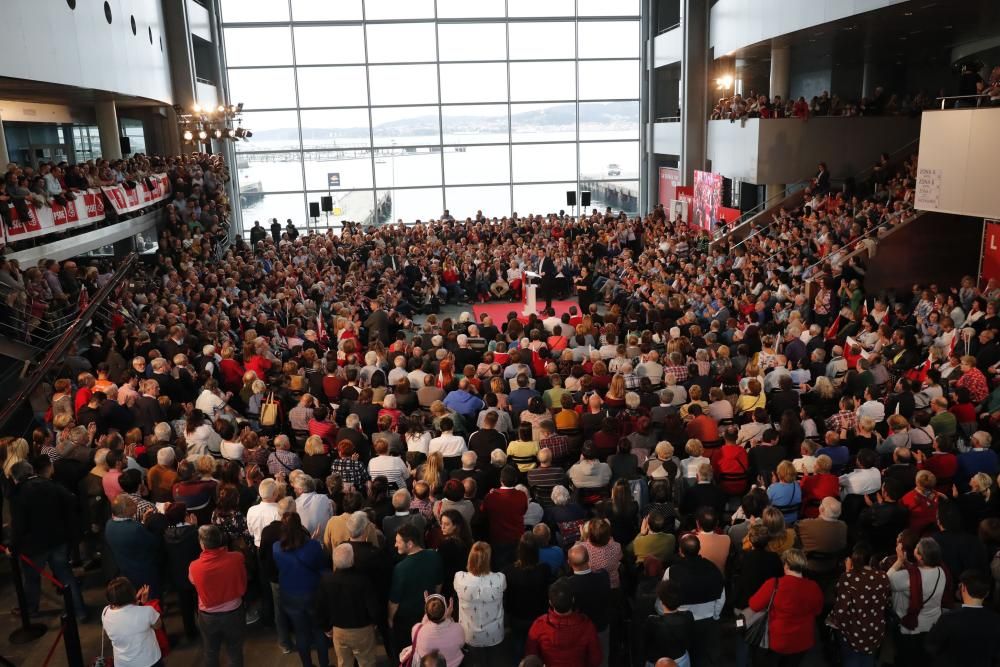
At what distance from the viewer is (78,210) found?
41.9 feet

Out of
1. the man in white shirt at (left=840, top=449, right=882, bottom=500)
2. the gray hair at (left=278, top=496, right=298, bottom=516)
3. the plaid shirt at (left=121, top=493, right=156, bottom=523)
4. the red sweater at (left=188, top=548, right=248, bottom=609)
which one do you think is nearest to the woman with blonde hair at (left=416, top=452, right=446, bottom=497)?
the gray hair at (left=278, top=496, right=298, bottom=516)

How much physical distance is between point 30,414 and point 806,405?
915 cm

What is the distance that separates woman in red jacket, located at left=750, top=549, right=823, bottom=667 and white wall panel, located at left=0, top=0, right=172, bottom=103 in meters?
11.4

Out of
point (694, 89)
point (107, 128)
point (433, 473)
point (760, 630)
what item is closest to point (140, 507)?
point (433, 473)

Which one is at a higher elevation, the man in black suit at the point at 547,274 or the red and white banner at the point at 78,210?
the red and white banner at the point at 78,210

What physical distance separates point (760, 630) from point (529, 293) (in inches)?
488

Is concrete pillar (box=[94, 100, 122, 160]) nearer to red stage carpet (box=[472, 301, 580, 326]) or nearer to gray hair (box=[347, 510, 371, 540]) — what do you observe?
red stage carpet (box=[472, 301, 580, 326])

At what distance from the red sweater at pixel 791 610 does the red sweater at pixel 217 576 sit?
3113 mm

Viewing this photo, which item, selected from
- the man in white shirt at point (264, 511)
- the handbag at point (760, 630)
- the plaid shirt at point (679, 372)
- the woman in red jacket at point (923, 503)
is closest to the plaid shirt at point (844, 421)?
the woman in red jacket at point (923, 503)

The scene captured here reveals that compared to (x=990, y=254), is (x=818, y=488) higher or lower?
lower

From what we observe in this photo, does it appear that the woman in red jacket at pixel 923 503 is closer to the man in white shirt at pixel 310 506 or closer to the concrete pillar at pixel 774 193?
the man in white shirt at pixel 310 506

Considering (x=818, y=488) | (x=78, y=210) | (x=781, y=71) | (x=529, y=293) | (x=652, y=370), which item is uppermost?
(x=781, y=71)

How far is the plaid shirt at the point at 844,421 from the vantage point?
6.76 metres

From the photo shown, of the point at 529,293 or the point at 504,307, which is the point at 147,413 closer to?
the point at 529,293
